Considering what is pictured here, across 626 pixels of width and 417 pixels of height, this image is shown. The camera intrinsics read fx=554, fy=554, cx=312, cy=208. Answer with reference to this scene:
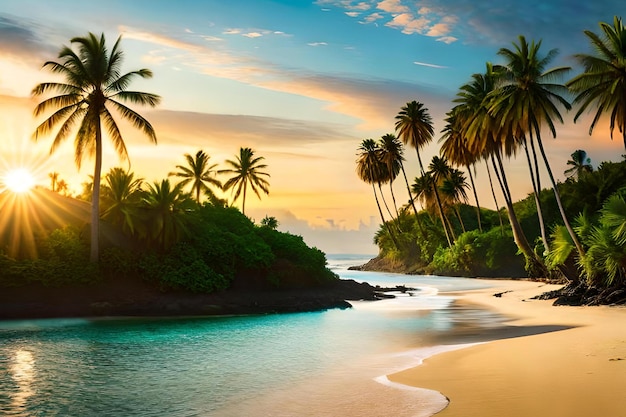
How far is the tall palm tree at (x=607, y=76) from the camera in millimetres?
33062

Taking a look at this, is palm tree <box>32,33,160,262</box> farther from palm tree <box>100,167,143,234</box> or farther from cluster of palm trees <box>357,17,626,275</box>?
cluster of palm trees <box>357,17,626,275</box>

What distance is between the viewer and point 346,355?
19453 millimetres

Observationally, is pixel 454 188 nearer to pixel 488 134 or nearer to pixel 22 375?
pixel 488 134

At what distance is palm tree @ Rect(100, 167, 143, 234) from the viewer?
3906cm

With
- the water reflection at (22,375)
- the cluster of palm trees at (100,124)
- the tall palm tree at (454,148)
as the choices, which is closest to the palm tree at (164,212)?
the cluster of palm trees at (100,124)

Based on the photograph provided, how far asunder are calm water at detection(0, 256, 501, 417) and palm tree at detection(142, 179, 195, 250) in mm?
8620

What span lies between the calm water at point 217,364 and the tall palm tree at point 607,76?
1489 cm

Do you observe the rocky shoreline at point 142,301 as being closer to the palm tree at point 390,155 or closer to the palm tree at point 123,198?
the palm tree at point 123,198

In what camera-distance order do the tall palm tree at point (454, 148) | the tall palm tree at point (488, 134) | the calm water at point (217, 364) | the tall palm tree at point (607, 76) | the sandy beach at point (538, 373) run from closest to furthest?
the sandy beach at point (538, 373) < the calm water at point (217, 364) < the tall palm tree at point (607, 76) < the tall palm tree at point (488, 134) < the tall palm tree at point (454, 148)

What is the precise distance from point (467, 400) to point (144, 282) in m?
31.4

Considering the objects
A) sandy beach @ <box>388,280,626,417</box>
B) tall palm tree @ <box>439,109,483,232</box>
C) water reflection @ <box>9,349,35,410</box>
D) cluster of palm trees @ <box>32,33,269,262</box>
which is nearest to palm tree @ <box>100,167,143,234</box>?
cluster of palm trees @ <box>32,33,269,262</box>

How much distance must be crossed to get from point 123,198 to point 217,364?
2443 cm

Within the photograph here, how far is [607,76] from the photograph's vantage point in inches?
1323

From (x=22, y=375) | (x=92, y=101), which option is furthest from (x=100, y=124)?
(x=22, y=375)
